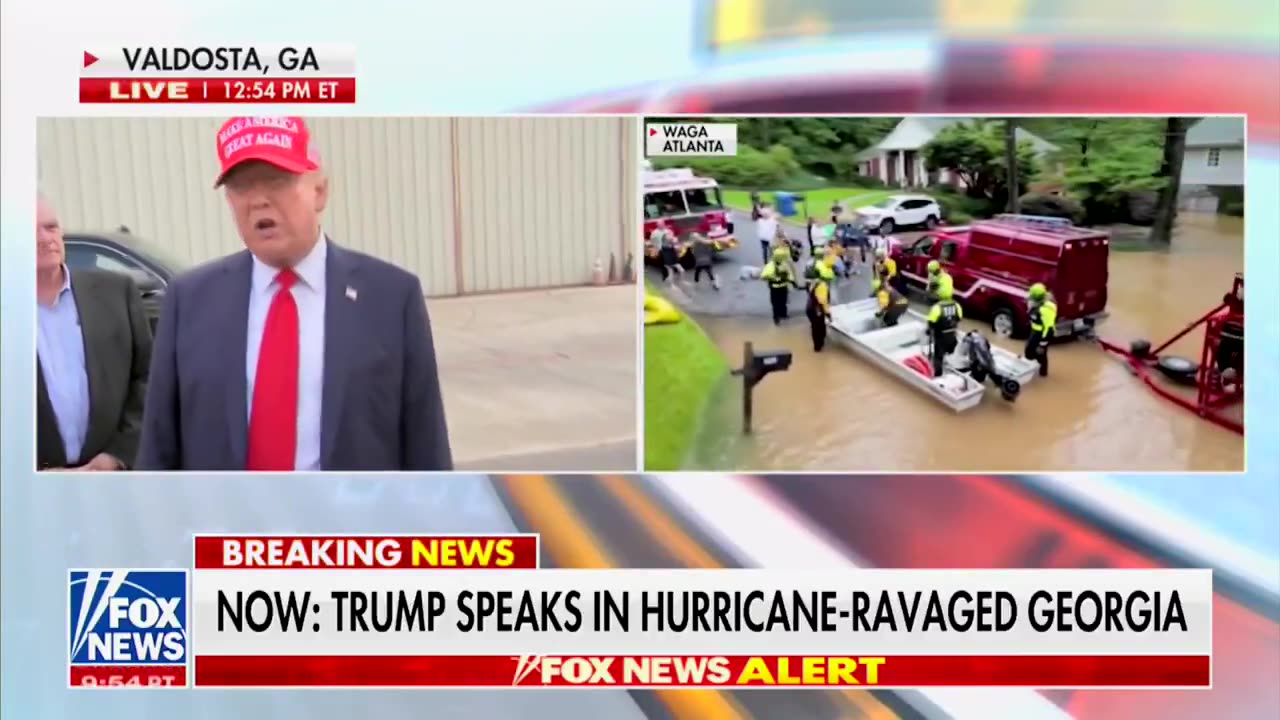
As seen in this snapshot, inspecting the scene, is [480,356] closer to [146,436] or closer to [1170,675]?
[146,436]

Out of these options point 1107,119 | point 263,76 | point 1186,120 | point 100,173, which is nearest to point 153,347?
point 100,173

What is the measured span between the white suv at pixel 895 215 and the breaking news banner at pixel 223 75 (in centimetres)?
116

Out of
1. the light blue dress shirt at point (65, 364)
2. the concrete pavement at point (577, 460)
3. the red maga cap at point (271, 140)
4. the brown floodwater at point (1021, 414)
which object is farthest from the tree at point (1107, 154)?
the light blue dress shirt at point (65, 364)

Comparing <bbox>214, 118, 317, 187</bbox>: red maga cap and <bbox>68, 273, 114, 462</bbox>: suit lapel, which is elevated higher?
<bbox>214, 118, 317, 187</bbox>: red maga cap

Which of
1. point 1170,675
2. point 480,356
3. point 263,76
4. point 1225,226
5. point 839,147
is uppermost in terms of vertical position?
point 263,76

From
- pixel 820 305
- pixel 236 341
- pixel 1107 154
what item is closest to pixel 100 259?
pixel 236 341

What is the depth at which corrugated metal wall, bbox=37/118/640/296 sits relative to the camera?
247 centimetres

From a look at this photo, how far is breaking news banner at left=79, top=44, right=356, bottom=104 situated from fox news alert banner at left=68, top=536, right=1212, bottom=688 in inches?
38.4

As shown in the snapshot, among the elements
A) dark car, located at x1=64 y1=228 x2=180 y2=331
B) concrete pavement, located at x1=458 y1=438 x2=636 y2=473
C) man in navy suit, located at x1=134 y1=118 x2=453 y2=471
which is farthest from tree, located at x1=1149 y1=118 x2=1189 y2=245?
dark car, located at x1=64 y1=228 x2=180 y2=331

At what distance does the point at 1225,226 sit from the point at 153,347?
7.82 ft

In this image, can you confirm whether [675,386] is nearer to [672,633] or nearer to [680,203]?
[680,203]

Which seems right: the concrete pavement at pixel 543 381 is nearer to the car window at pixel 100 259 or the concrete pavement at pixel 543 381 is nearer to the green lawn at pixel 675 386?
the green lawn at pixel 675 386

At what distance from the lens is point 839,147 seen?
2486 millimetres

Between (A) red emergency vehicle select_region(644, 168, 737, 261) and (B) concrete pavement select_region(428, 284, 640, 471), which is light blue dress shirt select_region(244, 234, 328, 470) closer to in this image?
(B) concrete pavement select_region(428, 284, 640, 471)
